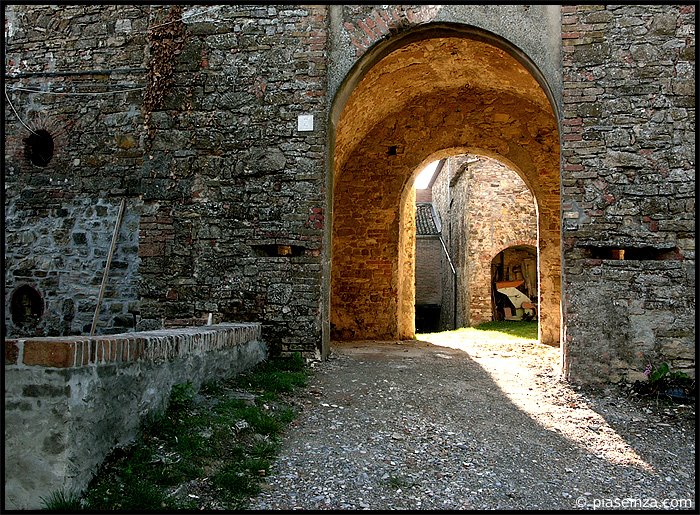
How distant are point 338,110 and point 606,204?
2.99 m

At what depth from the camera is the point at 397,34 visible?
5812 millimetres

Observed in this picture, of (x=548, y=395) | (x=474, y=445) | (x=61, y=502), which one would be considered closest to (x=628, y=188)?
(x=548, y=395)

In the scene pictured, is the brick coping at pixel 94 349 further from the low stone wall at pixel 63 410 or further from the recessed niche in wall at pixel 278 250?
the recessed niche in wall at pixel 278 250

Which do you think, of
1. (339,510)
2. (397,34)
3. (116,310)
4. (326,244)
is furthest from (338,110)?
(339,510)

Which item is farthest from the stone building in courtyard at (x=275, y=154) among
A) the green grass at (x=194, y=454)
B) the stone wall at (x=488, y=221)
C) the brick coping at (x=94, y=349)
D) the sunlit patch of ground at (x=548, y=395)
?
the stone wall at (x=488, y=221)

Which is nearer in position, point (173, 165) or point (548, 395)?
point (548, 395)

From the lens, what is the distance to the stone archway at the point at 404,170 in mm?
8445

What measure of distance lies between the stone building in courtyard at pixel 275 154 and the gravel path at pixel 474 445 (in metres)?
0.67

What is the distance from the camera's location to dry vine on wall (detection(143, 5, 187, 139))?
6090mm

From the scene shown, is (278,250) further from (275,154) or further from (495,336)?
(495,336)

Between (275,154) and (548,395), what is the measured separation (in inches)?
144

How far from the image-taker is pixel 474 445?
3.71 metres

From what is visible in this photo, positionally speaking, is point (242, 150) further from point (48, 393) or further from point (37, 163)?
point (48, 393)

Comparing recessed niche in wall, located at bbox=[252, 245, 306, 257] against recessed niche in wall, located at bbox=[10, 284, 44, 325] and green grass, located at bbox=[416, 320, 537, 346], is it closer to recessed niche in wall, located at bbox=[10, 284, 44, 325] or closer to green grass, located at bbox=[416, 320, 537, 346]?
recessed niche in wall, located at bbox=[10, 284, 44, 325]
